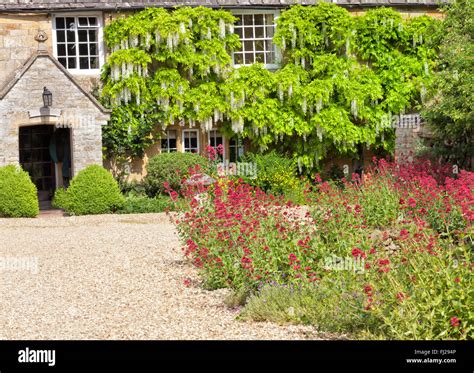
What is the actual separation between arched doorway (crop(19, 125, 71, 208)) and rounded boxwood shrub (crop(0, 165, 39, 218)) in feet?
7.45

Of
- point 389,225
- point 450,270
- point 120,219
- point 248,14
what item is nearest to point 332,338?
point 450,270

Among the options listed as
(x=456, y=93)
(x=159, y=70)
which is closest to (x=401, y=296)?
(x=456, y=93)

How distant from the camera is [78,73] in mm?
19250

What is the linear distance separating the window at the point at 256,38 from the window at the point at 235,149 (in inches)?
68.5

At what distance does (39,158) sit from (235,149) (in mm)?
4422

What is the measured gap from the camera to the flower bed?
662 cm

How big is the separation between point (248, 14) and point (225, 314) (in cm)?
1281

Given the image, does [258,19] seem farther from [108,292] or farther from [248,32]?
[108,292]

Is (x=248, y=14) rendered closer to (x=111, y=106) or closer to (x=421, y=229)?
(x=111, y=106)

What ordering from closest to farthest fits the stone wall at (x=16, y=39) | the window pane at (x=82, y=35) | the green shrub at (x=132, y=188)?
the stone wall at (x=16, y=39), the green shrub at (x=132, y=188), the window pane at (x=82, y=35)

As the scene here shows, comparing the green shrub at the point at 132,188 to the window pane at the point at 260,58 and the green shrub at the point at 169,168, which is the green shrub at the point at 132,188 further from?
the window pane at the point at 260,58

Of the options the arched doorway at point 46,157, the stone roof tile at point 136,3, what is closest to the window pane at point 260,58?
the stone roof tile at point 136,3

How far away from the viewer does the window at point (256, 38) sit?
65.8 ft

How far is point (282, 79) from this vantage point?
1952 centimetres
